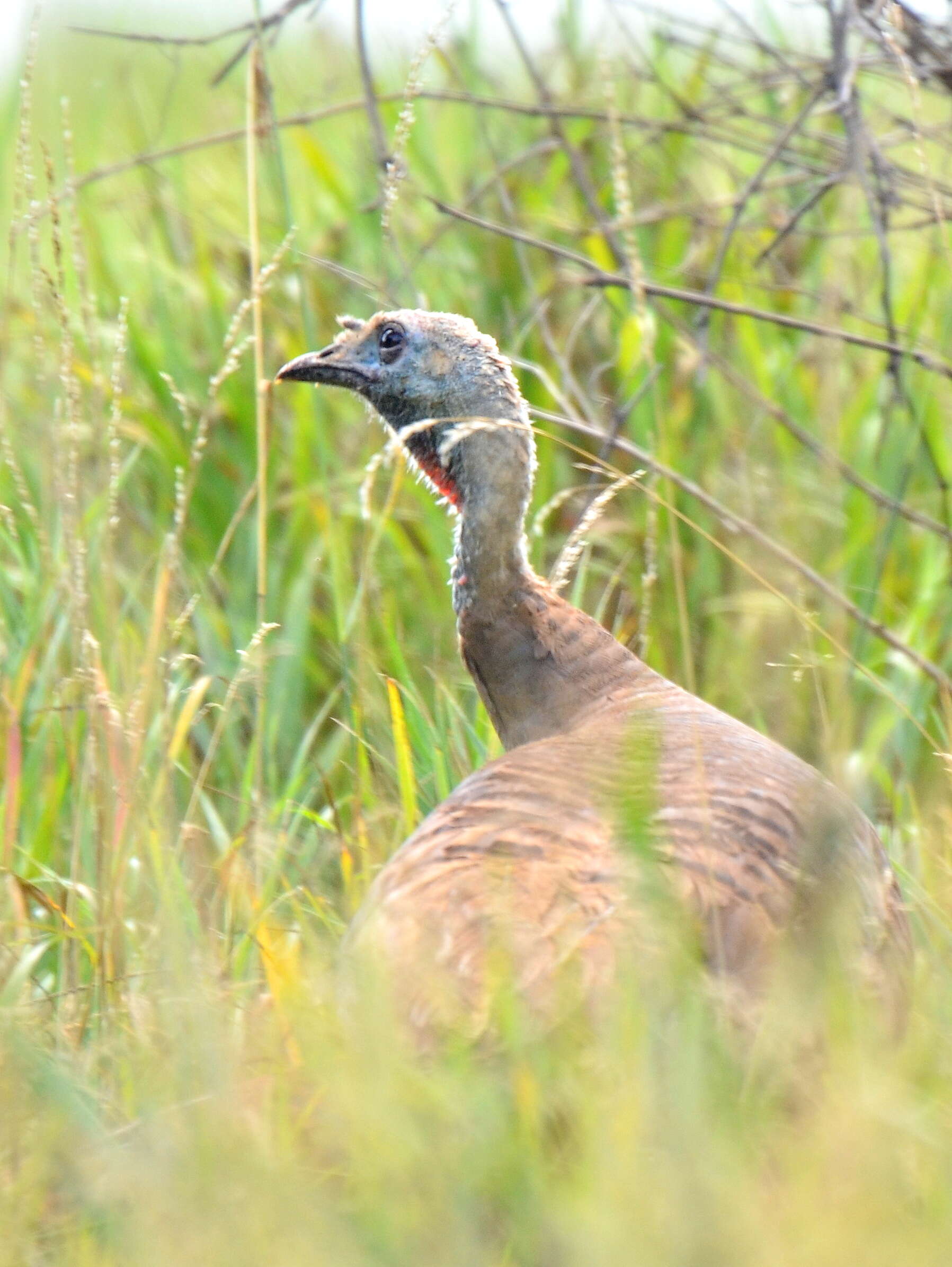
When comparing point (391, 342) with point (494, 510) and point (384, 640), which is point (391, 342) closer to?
point (494, 510)

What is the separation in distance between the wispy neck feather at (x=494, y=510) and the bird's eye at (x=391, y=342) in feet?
0.99

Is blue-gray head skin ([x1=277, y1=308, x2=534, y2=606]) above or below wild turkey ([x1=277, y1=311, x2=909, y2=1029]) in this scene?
above

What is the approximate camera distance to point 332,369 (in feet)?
11.1

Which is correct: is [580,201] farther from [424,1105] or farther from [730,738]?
[424,1105]

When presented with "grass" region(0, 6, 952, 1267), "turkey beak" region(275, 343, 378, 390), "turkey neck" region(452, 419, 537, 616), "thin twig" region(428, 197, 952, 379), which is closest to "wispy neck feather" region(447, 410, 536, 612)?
"turkey neck" region(452, 419, 537, 616)

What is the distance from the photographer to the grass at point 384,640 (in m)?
1.64

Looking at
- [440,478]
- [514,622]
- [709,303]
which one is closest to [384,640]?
[440,478]

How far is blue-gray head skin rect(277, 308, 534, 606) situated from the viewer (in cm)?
312

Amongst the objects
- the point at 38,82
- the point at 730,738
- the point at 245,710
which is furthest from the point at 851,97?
the point at 38,82

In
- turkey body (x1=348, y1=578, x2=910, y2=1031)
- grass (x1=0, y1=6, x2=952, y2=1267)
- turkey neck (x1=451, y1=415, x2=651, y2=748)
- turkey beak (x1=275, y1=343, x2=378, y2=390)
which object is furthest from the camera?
turkey beak (x1=275, y1=343, x2=378, y2=390)

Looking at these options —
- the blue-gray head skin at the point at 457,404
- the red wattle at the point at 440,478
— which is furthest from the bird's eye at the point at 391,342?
the red wattle at the point at 440,478

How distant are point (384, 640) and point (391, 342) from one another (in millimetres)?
726

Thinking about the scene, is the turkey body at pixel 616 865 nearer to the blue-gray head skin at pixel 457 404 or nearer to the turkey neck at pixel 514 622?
the turkey neck at pixel 514 622

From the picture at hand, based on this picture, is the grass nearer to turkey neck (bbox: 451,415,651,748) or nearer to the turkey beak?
the turkey beak
